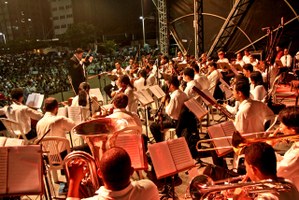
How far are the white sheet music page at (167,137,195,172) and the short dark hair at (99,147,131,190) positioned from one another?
162cm

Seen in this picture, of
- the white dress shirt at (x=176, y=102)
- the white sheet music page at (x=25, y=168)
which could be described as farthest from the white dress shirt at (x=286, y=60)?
the white sheet music page at (x=25, y=168)

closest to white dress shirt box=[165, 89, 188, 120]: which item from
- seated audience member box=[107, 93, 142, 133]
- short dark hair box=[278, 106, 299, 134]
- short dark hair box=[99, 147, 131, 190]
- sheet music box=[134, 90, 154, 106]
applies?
sheet music box=[134, 90, 154, 106]

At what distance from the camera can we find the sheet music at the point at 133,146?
13.0 ft

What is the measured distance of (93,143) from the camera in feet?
10.5

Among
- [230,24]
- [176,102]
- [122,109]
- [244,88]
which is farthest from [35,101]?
[230,24]

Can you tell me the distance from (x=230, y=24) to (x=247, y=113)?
1283cm

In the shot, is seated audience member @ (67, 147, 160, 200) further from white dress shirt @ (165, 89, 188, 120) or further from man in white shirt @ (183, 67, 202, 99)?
man in white shirt @ (183, 67, 202, 99)

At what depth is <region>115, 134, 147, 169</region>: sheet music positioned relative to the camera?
3.96 metres

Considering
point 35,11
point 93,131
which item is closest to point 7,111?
point 93,131

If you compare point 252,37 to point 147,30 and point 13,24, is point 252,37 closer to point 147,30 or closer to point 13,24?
point 147,30

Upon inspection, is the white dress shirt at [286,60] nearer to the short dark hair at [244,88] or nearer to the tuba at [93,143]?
the short dark hair at [244,88]

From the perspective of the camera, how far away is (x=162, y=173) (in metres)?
3.66

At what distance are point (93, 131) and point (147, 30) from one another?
103ft

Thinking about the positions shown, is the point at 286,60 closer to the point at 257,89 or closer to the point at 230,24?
the point at 230,24
